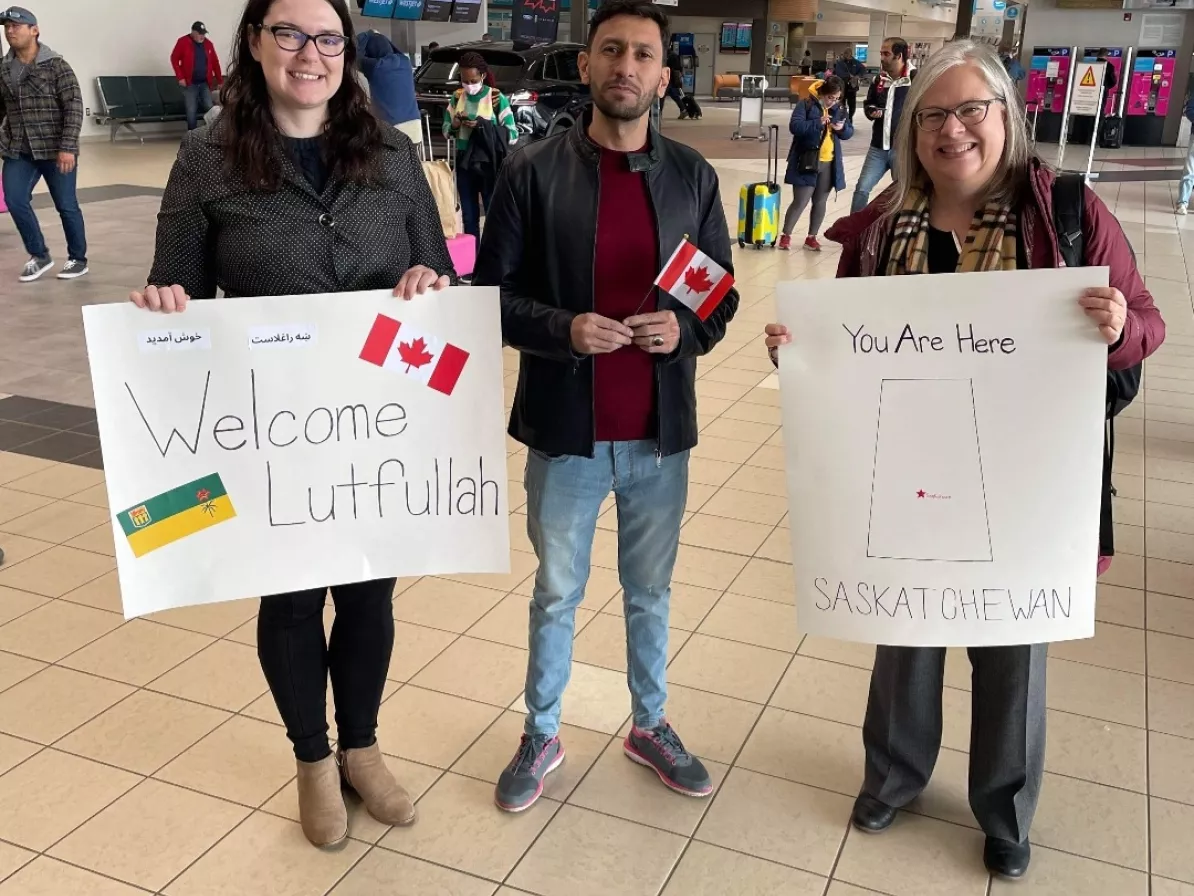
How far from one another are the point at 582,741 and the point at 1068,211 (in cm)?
164

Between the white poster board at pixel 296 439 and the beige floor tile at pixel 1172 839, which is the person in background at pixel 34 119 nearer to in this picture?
the white poster board at pixel 296 439

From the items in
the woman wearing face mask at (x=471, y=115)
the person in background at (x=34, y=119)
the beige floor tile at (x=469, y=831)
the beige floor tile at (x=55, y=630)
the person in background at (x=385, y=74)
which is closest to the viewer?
the beige floor tile at (x=469, y=831)

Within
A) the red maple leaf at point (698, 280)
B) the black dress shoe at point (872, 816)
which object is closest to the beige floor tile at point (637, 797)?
the black dress shoe at point (872, 816)

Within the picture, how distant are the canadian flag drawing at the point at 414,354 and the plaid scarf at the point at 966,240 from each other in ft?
2.77

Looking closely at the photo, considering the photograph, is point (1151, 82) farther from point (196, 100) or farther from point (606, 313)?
point (606, 313)

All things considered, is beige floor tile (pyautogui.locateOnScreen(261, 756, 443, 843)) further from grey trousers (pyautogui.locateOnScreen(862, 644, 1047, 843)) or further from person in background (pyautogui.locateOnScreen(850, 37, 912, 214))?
person in background (pyautogui.locateOnScreen(850, 37, 912, 214))

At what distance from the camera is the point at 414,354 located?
2018 millimetres

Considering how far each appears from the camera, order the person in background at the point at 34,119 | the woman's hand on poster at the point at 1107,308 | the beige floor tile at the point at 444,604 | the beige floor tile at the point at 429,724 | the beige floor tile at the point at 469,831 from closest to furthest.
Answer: the woman's hand on poster at the point at 1107,308, the beige floor tile at the point at 469,831, the beige floor tile at the point at 429,724, the beige floor tile at the point at 444,604, the person in background at the point at 34,119

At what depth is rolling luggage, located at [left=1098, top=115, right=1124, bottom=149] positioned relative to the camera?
711 inches

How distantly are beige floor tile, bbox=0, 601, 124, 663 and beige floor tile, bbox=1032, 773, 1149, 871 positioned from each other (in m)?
2.58

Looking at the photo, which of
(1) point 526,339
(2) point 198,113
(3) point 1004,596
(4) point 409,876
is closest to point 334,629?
(4) point 409,876

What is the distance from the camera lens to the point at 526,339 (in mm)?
2018

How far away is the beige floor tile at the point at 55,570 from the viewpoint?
3359 millimetres

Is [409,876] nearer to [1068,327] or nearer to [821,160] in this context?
[1068,327]
